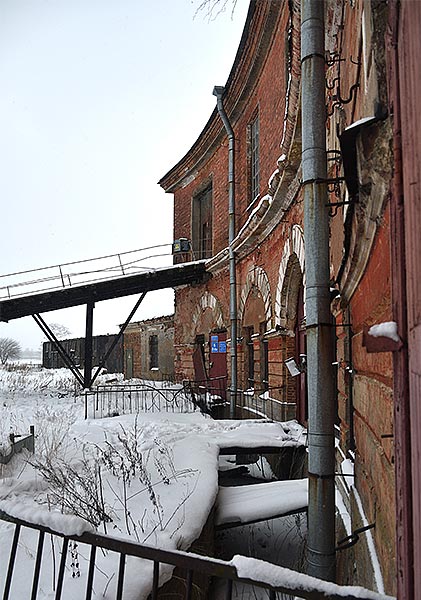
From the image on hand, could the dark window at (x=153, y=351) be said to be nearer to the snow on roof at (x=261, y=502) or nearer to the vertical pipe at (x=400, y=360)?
the snow on roof at (x=261, y=502)

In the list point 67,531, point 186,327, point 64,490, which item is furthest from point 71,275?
point 67,531

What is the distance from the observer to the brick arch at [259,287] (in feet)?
30.9

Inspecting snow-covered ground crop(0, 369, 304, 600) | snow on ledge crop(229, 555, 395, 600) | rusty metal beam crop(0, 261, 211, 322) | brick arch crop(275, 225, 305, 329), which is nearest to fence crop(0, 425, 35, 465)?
snow-covered ground crop(0, 369, 304, 600)

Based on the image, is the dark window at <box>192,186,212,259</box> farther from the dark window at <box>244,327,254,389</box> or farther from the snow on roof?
the snow on roof

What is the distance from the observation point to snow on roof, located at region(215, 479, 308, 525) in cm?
462

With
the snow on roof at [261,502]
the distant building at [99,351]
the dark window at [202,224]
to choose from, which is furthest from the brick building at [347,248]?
the distant building at [99,351]

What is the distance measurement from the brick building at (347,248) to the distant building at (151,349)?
7240 mm

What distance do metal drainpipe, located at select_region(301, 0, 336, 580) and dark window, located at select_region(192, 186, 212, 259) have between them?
454 inches

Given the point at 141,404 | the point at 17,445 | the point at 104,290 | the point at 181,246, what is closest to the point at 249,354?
the point at 141,404

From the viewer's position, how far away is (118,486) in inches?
197

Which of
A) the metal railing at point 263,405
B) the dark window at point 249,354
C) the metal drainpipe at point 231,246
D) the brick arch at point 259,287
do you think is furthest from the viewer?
the metal drainpipe at point 231,246

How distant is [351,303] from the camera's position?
3906mm

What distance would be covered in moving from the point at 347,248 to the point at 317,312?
676 millimetres

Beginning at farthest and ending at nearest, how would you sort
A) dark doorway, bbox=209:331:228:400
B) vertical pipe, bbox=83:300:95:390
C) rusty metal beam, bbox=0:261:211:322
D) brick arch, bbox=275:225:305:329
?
vertical pipe, bbox=83:300:95:390 → dark doorway, bbox=209:331:228:400 → rusty metal beam, bbox=0:261:211:322 → brick arch, bbox=275:225:305:329
